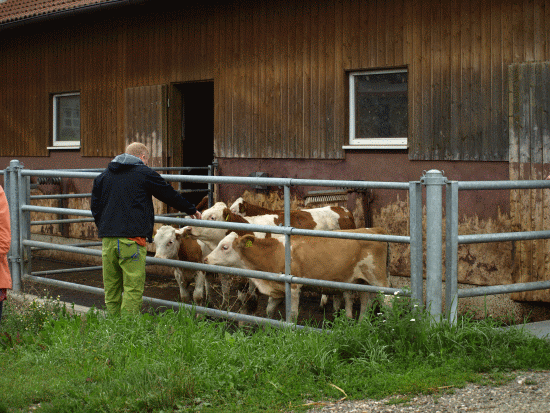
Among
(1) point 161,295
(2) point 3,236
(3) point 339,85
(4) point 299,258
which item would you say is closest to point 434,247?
(4) point 299,258

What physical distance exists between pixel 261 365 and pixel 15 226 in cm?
447

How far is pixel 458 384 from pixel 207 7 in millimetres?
8687

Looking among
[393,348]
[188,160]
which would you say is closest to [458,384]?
[393,348]

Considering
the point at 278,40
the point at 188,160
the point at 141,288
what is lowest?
the point at 141,288

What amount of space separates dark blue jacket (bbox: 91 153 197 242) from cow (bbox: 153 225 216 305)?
1668 millimetres

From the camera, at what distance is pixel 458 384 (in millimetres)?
4703

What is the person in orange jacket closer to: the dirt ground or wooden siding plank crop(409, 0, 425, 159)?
the dirt ground

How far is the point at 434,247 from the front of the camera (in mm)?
5473

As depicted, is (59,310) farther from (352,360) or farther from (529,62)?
(529,62)

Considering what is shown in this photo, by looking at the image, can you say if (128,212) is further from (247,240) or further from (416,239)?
(416,239)

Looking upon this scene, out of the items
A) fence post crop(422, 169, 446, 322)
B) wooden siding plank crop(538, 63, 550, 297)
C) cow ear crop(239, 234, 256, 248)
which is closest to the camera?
fence post crop(422, 169, 446, 322)

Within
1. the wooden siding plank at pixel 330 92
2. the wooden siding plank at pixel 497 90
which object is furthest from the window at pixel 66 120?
the wooden siding plank at pixel 497 90

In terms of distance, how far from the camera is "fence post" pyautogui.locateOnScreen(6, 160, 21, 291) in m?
8.40

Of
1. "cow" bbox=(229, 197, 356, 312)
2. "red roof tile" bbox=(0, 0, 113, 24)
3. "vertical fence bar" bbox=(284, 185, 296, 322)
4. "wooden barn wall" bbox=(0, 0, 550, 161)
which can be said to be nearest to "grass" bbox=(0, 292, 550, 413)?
"vertical fence bar" bbox=(284, 185, 296, 322)
